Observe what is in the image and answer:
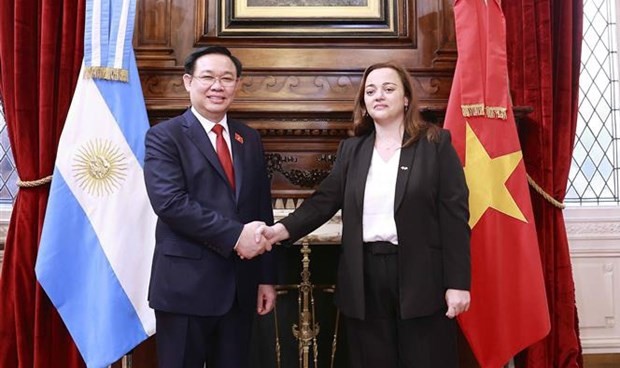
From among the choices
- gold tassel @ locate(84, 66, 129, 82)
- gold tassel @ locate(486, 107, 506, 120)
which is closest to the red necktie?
gold tassel @ locate(84, 66, 129, 82)

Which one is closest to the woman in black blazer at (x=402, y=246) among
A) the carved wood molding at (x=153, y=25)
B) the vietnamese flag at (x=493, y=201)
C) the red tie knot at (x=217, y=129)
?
the red tie knot at (x=217, y=129)

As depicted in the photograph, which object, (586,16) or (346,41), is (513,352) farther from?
(586,16)

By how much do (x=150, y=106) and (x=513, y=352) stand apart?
1.85m

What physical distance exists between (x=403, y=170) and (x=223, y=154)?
1.84 ft

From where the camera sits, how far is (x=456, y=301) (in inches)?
58.7

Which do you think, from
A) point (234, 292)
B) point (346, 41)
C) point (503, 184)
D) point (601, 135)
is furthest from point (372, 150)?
point (601, 135)

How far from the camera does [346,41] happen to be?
2.49 meters

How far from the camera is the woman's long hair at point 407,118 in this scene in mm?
1609

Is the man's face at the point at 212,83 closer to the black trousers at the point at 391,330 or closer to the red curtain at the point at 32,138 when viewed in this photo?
the black trousers at the point at 391,330

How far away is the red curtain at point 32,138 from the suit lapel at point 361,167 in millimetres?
1397

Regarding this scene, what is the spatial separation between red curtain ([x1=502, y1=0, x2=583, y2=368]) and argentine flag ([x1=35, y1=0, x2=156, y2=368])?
5.72 feet

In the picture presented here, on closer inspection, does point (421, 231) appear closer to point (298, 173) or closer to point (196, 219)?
point (196, 219)

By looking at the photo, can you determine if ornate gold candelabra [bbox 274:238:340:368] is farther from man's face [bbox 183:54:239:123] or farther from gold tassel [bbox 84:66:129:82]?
gold tassel [bbox 84:66:129:82]

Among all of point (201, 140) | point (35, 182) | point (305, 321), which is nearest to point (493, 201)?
point (305, 321)
